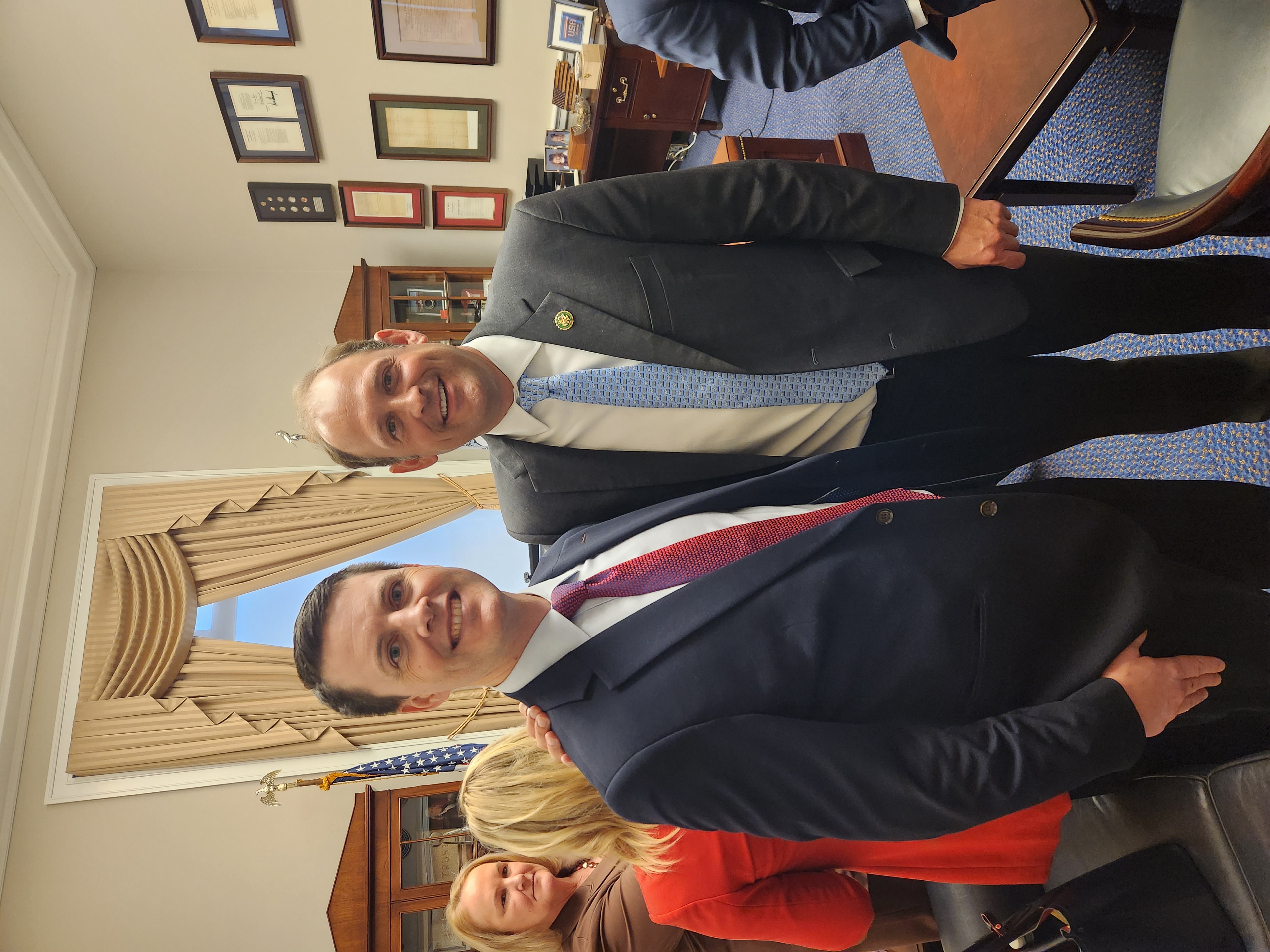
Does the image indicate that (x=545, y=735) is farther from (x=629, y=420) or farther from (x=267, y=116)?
(x=267, y=116)

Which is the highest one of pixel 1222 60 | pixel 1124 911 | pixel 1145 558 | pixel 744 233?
pixel 1222 60

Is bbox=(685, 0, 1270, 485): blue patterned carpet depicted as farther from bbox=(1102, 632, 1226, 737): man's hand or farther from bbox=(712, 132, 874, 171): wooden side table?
bbox=(1102, 632, 1226, 737): man's hand

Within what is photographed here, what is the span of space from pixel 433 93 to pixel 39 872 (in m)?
4.04

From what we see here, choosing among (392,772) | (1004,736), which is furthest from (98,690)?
(1004,736)

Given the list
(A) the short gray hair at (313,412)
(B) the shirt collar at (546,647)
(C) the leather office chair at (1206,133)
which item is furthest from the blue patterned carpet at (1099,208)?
(A) the short gray hair at (313,412)

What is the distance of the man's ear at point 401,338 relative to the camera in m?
1.62

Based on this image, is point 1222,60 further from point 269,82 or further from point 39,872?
point 39,872

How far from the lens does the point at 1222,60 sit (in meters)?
1.48

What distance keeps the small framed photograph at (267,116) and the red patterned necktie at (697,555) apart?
3.71 m

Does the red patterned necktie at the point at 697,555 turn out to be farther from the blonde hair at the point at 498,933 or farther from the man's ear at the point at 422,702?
the blonde hair at the point at 498,933

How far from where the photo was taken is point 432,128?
4.20 metres

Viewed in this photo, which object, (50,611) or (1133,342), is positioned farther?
(50,611)

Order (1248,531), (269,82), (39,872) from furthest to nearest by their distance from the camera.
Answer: (269,82), (39,872), (1248,531)

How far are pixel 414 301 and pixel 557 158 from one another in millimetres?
1224
